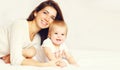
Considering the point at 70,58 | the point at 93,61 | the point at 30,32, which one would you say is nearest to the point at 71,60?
the point at 70,58

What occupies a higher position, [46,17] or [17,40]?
[46,17]

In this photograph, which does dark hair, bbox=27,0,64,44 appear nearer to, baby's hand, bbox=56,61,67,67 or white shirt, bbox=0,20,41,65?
white shirt, bbox=0,20,41,65

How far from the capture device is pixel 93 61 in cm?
158

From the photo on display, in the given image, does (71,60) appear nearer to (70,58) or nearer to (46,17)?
(70,58)

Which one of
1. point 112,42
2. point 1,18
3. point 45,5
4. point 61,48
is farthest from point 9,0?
point 112,42

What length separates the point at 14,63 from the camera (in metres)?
1.41

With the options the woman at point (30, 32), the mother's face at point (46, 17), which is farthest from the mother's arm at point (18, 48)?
the mother's face at point (46, 17)

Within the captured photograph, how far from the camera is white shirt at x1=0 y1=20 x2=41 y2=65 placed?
55.6 inches

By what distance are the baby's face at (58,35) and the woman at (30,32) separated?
0.05 m

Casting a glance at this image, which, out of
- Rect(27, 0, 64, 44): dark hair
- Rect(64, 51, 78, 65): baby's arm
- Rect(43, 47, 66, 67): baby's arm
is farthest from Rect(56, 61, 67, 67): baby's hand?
Rect(27, 0, 64, 44): dark hair

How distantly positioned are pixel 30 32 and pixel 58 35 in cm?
14

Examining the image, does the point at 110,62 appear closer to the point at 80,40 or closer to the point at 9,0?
the point at 80,40

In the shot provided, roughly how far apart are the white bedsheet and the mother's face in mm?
248

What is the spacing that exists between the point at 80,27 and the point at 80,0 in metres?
0.17
